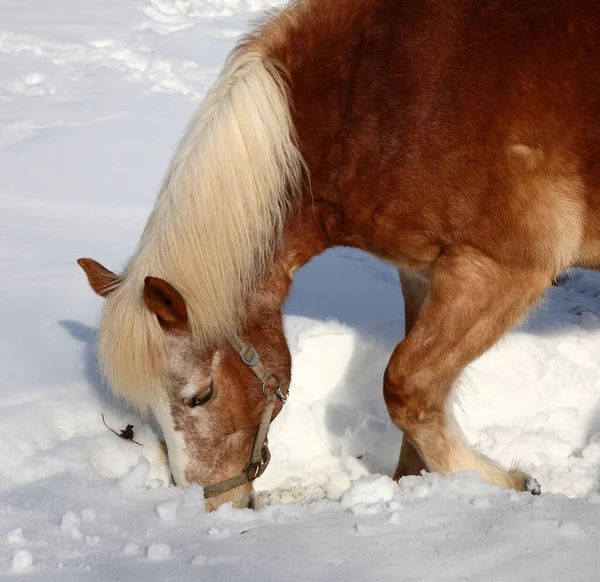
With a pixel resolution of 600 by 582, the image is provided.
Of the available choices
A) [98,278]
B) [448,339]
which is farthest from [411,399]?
[98,278]

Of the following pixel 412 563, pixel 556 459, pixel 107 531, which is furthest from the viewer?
pixel 556 459

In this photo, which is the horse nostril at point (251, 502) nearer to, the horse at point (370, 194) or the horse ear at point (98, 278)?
the horse at point (370, 194)

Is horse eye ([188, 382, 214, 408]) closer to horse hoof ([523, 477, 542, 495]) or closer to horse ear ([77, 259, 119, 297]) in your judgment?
horse ear ([77, 259, 119, 297])

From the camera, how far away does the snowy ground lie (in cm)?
178

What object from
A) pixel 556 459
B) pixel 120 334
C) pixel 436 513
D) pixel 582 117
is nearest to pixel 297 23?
pixel 582 117

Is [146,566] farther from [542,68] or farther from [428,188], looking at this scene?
[542,68]

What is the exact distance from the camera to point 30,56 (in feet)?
20.7

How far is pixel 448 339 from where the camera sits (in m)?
2.27

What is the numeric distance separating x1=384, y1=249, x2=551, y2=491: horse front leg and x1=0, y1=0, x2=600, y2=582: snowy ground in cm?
26

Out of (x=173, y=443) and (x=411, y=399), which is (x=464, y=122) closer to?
(x=411, y=399)

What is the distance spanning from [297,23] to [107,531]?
4.88 feet

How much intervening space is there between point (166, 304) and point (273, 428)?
0.89 m

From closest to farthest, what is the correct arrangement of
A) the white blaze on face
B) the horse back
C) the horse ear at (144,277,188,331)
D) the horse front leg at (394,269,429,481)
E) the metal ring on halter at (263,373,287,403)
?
the horse ear at (144,277,188,331) < the horse back < the white blaze on face < the metal ring on halter at (263,373,287,403) < the horse front leg at (394,269,429,481)

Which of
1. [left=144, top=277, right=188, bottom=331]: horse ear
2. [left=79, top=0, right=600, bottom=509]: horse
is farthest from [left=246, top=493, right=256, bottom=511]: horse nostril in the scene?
[left=144, top=277, right=188, bottom=331]: horse ear
